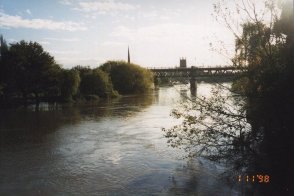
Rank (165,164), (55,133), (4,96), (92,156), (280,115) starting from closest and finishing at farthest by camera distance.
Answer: (280,115) < (165,164) < (92,156) < (55,133) < (4,96)

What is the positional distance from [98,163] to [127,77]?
309 ft

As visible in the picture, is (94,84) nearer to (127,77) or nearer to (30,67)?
(30,67)

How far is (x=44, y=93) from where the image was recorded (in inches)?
3410

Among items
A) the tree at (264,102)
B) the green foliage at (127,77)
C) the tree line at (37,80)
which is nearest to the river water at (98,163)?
the tree at (264,102)

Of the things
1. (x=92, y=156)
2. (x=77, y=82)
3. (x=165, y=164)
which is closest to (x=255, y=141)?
(x=165, y=164)

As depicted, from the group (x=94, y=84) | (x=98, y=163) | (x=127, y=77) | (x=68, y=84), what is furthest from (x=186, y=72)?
(x=98, y=163)

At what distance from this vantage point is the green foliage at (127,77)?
121750 mm

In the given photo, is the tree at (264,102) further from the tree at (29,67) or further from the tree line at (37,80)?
the tree at (29,67)


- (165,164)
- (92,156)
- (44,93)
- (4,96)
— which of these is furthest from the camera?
(44,93)

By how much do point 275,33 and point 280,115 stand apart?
5.05 m

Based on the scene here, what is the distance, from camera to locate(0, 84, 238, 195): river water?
2344cm

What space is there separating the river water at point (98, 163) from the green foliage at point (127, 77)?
69946 mm

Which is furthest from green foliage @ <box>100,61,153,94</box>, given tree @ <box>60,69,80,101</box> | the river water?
the river water

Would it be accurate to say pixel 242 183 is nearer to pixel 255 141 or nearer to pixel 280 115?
pixel 255 141
